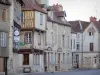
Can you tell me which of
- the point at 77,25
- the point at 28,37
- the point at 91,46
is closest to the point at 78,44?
the point at 91,46

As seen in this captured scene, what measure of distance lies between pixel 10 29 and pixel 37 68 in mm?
17096

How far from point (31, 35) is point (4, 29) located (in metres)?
15.6

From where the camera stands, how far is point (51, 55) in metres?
72.2

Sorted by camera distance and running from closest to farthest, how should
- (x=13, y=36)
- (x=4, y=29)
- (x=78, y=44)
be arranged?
(x=4, y=29), (x=13, y=36), (x=78, y=44)

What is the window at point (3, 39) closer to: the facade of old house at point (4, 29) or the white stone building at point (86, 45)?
the facade of old house at point (4, 29)

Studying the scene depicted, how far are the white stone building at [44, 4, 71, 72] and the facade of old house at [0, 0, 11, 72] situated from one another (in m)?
21.8

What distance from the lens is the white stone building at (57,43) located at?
7069cm

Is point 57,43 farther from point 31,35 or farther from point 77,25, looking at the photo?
point 77,25

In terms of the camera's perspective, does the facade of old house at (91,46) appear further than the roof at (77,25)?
No

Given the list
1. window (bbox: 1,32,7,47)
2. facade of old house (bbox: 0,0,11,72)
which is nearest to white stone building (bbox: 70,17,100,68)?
facade of old house (bbox: 0,0,11,72)

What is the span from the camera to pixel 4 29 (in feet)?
157

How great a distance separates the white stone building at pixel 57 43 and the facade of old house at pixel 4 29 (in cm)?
2182

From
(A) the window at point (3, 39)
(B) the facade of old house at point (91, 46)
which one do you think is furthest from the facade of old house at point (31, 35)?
(B) the facade of old house at point (91, 46)

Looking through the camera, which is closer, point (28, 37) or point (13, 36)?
point (13, 36)
